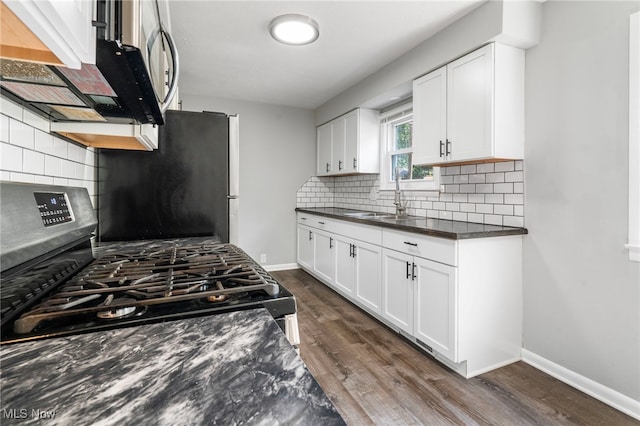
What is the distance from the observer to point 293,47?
9.14 feet

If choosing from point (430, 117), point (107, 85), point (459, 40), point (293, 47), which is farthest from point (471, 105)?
point (107, 85)

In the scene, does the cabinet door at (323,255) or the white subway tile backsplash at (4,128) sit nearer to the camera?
the white subway tile backsplash at (4,128)

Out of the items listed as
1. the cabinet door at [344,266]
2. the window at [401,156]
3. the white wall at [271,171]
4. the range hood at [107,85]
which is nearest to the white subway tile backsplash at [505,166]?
the window at [401,156]

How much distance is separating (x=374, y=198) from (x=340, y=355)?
212 cm

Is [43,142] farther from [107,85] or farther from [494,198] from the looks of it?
[494,198]

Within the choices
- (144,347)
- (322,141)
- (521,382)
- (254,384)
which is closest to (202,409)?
(254,384)

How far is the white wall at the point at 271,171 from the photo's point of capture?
14.5 feet

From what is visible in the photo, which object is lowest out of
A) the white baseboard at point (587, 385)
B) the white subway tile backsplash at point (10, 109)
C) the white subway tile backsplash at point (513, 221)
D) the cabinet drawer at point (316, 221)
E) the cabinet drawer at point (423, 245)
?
the white baseboard at point (587, 385)

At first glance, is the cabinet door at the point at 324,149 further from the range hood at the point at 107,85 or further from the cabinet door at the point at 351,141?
the range hood at the point at 107,85

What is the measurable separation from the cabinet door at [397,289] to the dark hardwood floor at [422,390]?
171 millimetres

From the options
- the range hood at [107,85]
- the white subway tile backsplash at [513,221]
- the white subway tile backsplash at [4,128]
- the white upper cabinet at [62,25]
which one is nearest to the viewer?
the white upper cabinet at [62,25]

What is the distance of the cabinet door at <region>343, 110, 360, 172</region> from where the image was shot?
3.78m

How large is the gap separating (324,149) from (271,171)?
0.81m

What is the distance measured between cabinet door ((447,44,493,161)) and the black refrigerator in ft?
5.12
